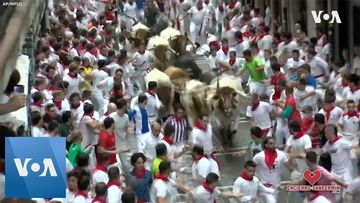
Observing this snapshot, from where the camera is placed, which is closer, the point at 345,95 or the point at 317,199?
A: the point at 317,199

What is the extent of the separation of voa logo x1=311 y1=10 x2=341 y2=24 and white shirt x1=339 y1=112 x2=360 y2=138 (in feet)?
23.8

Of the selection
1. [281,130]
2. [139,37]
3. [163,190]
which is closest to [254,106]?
[281,130]

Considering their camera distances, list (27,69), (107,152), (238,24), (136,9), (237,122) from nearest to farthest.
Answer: (107,152) → (27,69) → (237,122) → (238,24) → (136,9)

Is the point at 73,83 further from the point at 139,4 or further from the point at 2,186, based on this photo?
the point at 139,4

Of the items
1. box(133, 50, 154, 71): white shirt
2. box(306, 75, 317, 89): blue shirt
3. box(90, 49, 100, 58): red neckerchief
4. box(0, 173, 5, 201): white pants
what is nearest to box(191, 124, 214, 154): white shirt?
box(306, 75, 317, 89): blue shirt

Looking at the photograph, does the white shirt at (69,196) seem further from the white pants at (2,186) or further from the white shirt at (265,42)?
the white shirt at (265,42)

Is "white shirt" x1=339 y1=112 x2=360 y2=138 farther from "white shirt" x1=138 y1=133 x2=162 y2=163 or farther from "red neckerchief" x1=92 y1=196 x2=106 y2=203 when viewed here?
"red neckerchief" x1=92 y1=196 x2=106 y2=203

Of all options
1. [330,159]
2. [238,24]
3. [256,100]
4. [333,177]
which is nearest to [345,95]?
[256,100]

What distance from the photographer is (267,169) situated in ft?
39.3

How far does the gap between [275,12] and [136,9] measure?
3892 mm

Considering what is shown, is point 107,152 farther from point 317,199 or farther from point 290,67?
point 290,67

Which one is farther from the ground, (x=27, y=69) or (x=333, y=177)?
(x=27, y=69)

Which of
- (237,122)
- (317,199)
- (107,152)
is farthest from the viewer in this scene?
(237,122)

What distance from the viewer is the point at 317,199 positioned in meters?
10.6
